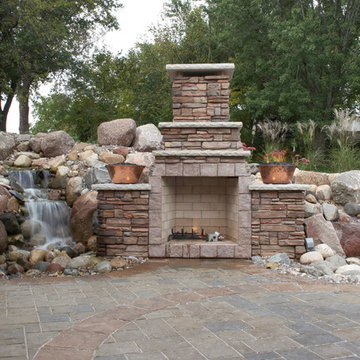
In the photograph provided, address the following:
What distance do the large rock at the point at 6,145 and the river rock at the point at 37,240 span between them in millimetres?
3815

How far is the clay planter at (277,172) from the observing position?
21.6 feet

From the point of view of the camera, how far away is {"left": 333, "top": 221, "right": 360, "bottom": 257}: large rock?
22.3ft

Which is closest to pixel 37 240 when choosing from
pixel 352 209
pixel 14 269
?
pixel 14 269

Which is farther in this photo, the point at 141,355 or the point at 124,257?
the point at 124,257

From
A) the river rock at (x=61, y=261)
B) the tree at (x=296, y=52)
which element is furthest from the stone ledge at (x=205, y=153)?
the tree at (x=296, y=52)

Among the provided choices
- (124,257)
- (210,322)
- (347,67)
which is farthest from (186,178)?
(347,67)

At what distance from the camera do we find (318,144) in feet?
43.0

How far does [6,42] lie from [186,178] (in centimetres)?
506

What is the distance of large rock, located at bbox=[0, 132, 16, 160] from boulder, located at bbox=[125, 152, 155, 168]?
3.32m

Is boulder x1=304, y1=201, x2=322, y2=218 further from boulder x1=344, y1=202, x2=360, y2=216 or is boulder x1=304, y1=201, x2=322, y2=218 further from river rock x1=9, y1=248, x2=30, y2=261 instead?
river rock x1=9, y1=248, x2=30, y2=261

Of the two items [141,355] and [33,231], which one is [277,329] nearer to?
[141,355]

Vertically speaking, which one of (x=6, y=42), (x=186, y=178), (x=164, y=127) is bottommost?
(x=186, y=178)

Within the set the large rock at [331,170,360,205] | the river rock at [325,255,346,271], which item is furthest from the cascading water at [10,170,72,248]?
the large rock at [331,170,360,205]

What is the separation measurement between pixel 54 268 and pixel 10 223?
232cm
